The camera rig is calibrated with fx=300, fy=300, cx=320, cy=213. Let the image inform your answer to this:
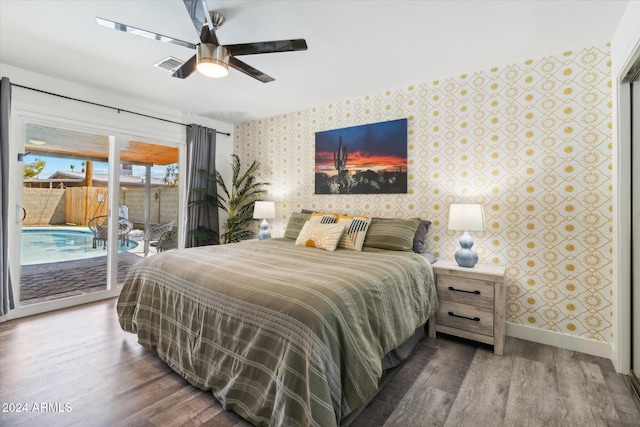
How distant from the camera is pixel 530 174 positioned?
2.58 metres

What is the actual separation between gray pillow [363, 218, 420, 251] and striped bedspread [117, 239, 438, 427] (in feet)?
1.18

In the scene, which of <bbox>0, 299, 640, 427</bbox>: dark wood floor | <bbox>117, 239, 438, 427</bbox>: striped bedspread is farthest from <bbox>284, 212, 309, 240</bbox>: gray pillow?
<bbox>0, 299, 640, 427</bbox>: dark wood floor

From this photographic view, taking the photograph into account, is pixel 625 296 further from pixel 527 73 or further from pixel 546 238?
pixel 527 73

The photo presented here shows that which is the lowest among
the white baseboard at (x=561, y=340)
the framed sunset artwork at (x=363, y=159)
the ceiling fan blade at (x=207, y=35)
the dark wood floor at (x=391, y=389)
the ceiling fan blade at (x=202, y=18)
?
the dark wood floor at (x=391, y=389)

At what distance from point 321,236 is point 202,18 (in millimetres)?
1939

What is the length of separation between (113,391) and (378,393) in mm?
1579

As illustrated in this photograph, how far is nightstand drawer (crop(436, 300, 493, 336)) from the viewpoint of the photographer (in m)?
2.34

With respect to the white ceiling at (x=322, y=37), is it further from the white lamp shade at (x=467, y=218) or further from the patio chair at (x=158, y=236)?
the patio chair at (x=158, y=236)

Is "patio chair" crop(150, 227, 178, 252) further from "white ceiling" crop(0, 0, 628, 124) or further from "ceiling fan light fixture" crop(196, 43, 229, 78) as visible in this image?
"ceiling fan light fixture" crop(196, 43, 229, 78)

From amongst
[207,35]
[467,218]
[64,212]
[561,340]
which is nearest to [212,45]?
[207,35]

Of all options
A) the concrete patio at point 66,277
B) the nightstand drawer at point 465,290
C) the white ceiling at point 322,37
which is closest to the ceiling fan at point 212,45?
the white ceiling at point 322,37

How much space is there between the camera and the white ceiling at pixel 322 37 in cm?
198

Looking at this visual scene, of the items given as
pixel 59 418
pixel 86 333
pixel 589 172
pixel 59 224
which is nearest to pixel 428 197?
pixel 589 172

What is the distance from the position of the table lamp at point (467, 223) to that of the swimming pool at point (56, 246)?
13.2 feet
